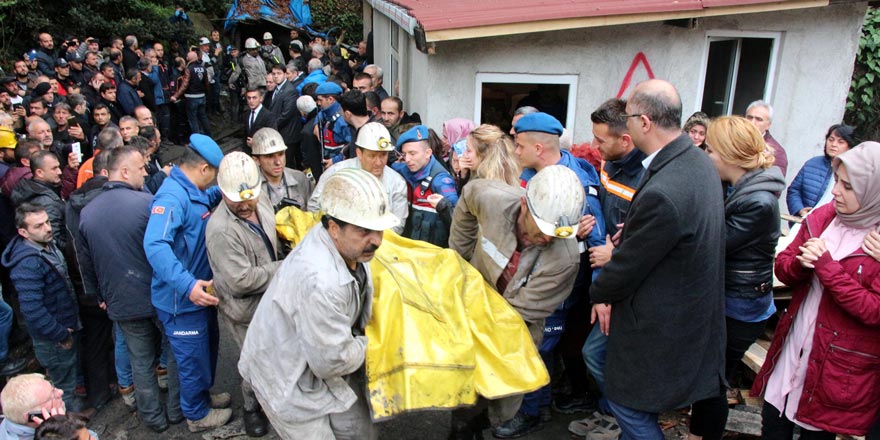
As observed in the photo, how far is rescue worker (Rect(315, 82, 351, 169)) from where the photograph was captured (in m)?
6.89

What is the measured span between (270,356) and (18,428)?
4.56 ft

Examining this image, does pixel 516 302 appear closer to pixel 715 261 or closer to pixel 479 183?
pixel 479 183

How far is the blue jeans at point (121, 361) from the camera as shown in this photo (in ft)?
13.9

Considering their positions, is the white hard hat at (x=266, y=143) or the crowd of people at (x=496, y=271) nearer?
the crowd of people at (x=496, y=271)

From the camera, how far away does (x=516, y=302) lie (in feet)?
10.7

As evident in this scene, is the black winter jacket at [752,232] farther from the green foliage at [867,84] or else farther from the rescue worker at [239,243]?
the green foliage at [867,84]

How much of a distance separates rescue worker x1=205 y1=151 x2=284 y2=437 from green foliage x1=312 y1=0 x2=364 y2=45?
18369 millimetres

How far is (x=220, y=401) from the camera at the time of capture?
14.4 ft

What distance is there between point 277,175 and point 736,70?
5.48 metres

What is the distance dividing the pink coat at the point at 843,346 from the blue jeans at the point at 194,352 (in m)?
3.51

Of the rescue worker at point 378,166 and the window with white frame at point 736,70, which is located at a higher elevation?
the window with white frame at point 736,70

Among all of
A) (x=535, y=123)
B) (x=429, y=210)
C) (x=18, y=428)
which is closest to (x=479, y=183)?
(x=535, y=123)

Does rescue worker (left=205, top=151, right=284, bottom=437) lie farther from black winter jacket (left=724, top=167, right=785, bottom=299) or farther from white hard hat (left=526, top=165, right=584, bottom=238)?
black winter jacket (left=724, top=167, right=785, bottom=299)

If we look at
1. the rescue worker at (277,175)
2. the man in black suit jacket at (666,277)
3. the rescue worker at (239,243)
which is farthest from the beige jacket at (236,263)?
the man in black suit jacket at (666,277)
